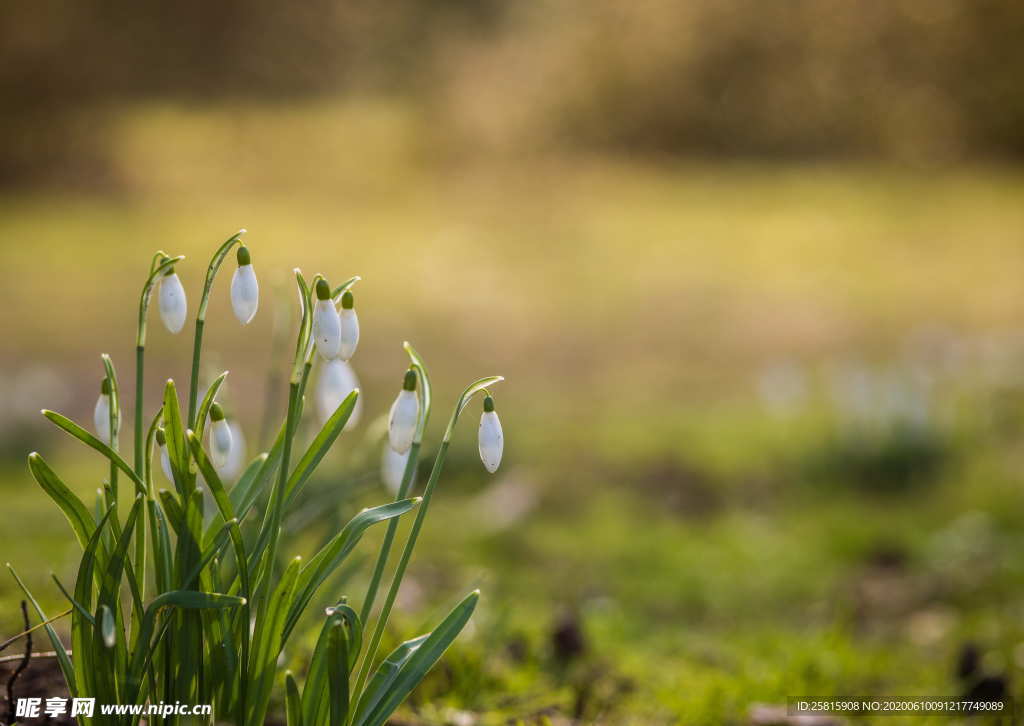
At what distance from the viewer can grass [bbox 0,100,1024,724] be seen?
259cm

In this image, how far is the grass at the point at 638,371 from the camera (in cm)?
259

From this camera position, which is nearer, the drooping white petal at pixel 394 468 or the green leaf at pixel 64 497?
the green leaf at pixel 64 497

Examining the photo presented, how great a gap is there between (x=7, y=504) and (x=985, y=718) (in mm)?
3159

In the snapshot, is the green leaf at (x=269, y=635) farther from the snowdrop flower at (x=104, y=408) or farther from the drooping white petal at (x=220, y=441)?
the snowdrop flower at (x=104, y=408)

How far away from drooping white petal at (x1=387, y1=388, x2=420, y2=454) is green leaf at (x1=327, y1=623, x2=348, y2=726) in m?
0.24

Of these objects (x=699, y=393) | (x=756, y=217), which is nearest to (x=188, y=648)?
(x=699, y=393)

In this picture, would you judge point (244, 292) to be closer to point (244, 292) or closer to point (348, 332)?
point (244, 292)

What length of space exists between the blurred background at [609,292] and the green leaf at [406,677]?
47cm

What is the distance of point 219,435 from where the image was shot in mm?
1311

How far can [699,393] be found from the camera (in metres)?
5.96

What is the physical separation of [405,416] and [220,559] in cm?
32

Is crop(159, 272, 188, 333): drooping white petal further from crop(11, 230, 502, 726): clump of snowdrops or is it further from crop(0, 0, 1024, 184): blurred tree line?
crop(0, 0, 1024, 184): blurred tree line

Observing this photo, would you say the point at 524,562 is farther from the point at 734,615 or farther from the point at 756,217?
the point at 756,217

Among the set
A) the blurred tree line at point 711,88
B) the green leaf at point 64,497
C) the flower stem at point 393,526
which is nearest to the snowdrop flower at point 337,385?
the flower stem at point 393,526
